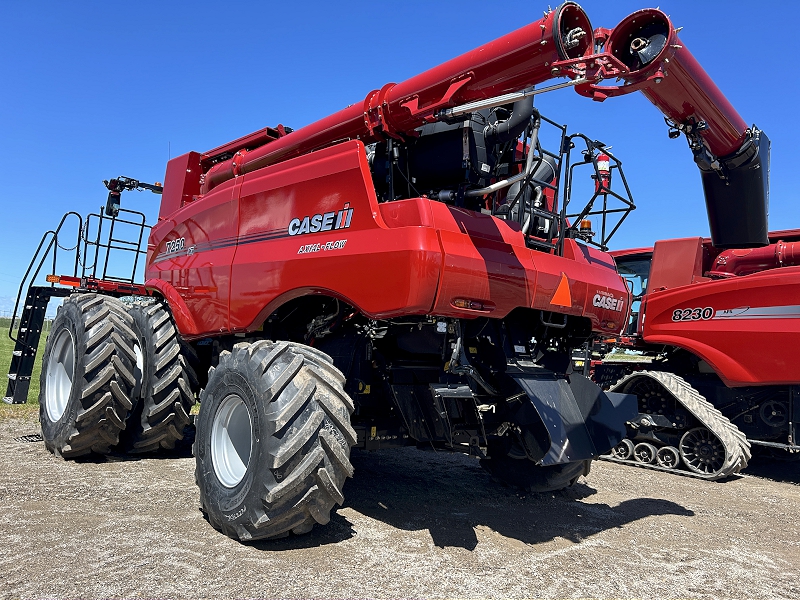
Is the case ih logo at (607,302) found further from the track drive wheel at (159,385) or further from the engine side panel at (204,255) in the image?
the track drive wheel at (159,385)

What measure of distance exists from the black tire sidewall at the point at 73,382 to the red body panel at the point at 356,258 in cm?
110

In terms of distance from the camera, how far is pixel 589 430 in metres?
4.70

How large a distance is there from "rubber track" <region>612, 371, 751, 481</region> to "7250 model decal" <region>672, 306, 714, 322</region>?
0.75m

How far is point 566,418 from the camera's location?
14.8 ft

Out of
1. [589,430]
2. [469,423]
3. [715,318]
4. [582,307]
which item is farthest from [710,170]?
[715,318]

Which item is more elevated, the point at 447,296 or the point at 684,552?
the point at 447,296

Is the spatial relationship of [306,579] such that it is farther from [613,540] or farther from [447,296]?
[613,540]

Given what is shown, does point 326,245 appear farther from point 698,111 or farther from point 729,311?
point 729,311

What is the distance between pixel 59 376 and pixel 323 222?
427 cm

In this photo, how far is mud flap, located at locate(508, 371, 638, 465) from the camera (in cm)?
435

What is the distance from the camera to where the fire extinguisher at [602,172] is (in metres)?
4.97

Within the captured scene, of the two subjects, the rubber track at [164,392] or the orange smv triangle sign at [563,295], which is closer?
the orange smv triangle sign at [563,295]

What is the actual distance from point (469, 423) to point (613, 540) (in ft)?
4.35

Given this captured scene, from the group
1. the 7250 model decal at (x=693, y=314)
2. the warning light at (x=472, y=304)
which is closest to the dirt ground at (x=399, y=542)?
the warning light at (x=472, y=304)
